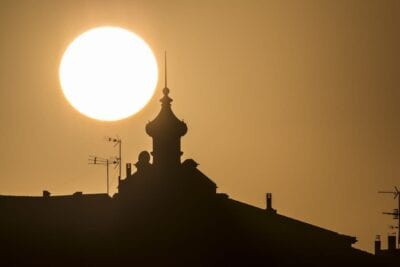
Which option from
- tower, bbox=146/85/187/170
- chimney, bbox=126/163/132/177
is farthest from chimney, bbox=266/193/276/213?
chimney, bbox=126/163/132/177

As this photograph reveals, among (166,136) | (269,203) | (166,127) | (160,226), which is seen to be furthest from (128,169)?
(269,203)

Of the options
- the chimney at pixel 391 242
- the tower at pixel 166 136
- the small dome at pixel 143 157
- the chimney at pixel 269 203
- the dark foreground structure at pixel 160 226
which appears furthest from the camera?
the chimney at pixel 391 242

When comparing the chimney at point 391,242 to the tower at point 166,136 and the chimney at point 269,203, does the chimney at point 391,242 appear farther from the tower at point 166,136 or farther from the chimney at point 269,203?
the tower at point 166,136

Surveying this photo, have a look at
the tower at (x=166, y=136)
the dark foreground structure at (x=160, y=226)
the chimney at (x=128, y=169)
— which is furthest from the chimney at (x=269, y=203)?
the chimney at (x=128, y=169)

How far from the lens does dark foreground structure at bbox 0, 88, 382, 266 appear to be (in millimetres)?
100375

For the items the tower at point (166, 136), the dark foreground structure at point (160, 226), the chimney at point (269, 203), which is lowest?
the dark foreground structure at point (160, 226)

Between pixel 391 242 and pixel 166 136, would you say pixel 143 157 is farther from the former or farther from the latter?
pixel 391 242

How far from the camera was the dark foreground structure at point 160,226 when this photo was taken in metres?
100

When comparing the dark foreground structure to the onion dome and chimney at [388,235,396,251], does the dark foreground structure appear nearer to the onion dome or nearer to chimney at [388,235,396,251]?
the onion dome

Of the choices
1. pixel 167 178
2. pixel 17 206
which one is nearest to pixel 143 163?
pixel 167 178

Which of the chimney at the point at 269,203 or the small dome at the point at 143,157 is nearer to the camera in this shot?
the small dome at the point at 143,157

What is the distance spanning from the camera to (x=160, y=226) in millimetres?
105625

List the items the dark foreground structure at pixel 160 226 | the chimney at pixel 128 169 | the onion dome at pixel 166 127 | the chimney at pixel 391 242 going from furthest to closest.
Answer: the chimney at pixel 391 242
the onion dome at pixel 166 127
the chimney at pixel 128 169
the dark foreground structure at pixel 160 226

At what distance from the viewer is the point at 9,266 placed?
9662cm
